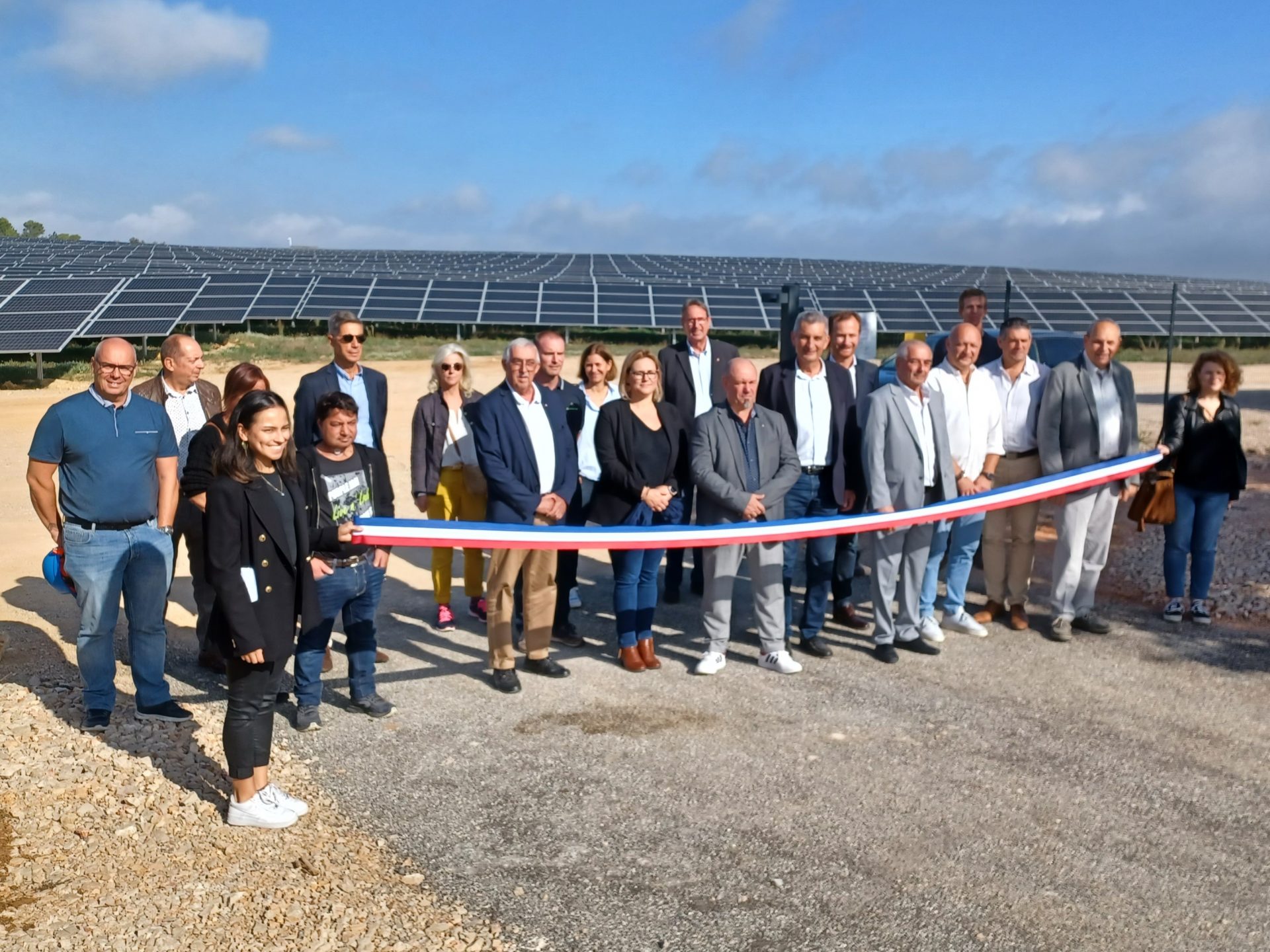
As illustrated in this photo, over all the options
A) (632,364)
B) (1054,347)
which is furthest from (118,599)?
(1054,347)

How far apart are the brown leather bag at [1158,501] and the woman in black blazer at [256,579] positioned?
5.10 meters

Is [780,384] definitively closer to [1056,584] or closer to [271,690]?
[1056,584]

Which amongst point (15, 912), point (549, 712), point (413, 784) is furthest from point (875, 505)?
point (15, 912)

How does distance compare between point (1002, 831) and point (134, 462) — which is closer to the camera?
point (1002, 831)

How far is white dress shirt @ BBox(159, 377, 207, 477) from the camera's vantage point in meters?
5.64

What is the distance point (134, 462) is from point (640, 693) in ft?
8.98

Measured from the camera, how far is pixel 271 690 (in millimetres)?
4160

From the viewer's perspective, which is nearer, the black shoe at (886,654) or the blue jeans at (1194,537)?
the black shoe at (886,654)

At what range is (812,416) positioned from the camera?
6336mm

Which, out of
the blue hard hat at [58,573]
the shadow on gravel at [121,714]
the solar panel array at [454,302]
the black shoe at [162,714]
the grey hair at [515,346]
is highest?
the solar panel array at [454,302]

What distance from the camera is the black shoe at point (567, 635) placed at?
6500 millimetres

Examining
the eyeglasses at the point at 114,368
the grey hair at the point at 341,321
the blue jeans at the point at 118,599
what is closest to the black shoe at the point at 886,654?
the grey hair at the point at 341,321

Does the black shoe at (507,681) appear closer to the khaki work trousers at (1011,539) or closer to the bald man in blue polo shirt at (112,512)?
the bald man in blue polo shirt at (112,512)

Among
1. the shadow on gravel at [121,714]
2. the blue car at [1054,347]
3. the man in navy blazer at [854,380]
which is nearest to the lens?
the shadow on gravel at [121,714]
